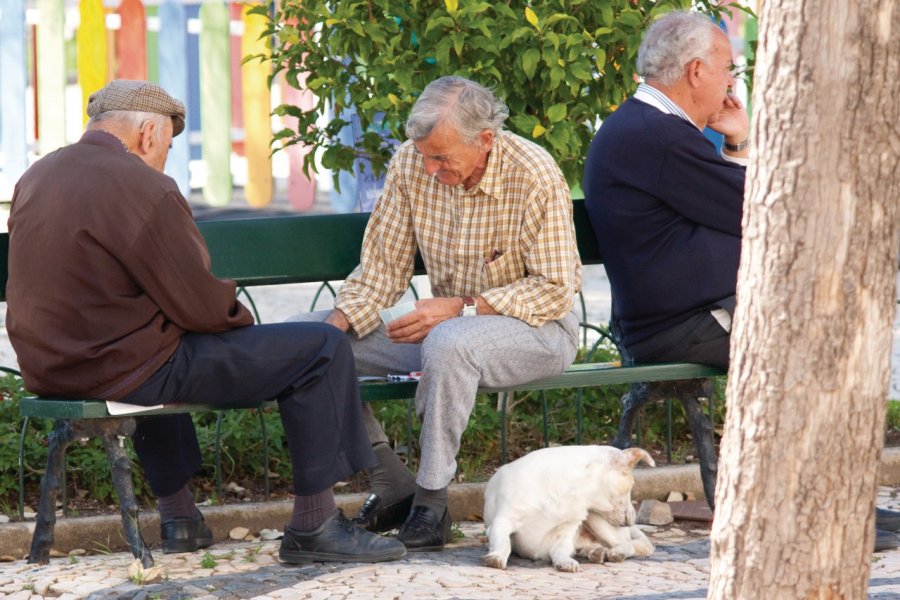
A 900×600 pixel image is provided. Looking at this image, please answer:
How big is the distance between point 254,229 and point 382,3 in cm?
90

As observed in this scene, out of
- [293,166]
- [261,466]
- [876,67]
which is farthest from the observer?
[293,166]

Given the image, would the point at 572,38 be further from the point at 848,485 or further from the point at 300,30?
the point at 848,485

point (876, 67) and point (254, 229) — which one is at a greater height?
point (876, 67)

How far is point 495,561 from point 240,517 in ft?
3.62

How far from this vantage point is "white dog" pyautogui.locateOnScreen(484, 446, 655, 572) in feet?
14.5

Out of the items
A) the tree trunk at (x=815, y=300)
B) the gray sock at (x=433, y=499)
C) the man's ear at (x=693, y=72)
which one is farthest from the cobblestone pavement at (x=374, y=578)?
the man's ear at (x=693, y=72)

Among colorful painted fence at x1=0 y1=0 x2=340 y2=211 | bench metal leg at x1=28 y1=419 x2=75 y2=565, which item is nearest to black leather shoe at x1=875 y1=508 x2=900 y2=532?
bench metal leg at x1=28 y1=419 x2=75 y2=565

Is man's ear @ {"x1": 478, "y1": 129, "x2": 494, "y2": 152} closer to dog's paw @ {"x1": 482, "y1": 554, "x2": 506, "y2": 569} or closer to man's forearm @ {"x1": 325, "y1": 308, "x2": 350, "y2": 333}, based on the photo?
man's forearm @ {"x1": 325, "y1": 308, "x2": 350, "y2": 333}

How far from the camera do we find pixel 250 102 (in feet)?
32.6

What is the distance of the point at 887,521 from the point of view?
192 inches

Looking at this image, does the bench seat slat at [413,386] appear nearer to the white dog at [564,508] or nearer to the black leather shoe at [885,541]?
the white dog at [564,508]

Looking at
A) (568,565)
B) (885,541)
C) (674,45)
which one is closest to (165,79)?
(674,45)

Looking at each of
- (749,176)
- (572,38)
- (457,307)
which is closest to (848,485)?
(749,176)

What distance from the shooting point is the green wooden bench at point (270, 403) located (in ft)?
14.2
